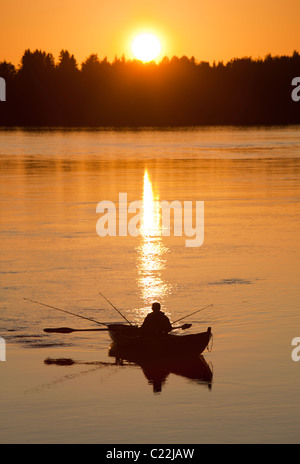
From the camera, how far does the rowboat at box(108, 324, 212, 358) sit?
19.3m

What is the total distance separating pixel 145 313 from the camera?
23625 mm

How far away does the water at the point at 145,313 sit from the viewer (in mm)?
16312
